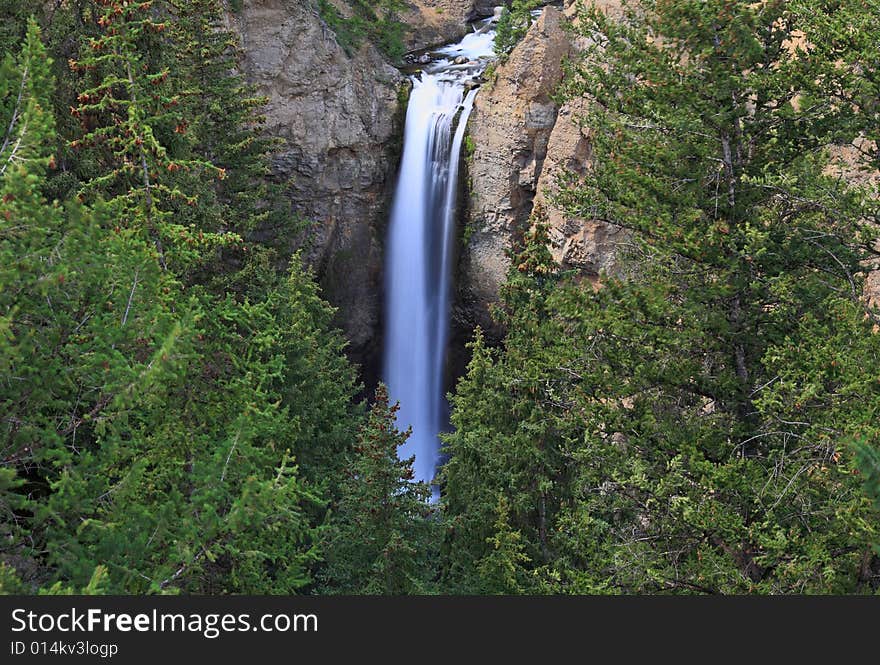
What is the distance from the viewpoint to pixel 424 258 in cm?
2927

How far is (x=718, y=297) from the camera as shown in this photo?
9.78 meters

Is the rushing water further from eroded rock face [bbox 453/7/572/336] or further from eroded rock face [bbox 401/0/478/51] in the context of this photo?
eroded rock face [bbox 401/0/478/51]

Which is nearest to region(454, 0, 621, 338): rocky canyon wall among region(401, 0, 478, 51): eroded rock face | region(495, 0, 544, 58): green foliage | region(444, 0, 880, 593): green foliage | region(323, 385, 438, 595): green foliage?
region(495, 0, 544, 58): green foliage

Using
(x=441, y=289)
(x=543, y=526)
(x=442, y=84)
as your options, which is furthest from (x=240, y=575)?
(x=442, y=84)

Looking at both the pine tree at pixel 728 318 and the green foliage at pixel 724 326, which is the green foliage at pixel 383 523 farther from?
the pine tree at pixel 728 318

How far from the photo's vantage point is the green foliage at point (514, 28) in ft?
94.9

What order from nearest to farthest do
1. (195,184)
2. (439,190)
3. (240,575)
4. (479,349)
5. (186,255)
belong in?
(240,575)
(186,255)
(195,184)
(479,349)
(439,190)

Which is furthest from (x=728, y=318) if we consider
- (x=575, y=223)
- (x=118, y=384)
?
(x=575, y=223)

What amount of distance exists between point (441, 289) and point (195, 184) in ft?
51.8

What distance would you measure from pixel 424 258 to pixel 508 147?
17.9 feet

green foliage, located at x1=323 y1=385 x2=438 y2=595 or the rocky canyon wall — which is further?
the rocky canyon wall

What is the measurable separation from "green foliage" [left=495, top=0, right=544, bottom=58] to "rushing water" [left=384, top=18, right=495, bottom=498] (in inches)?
71.5

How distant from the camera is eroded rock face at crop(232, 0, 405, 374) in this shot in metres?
27.4

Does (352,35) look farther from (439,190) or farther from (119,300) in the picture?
(119,300)
